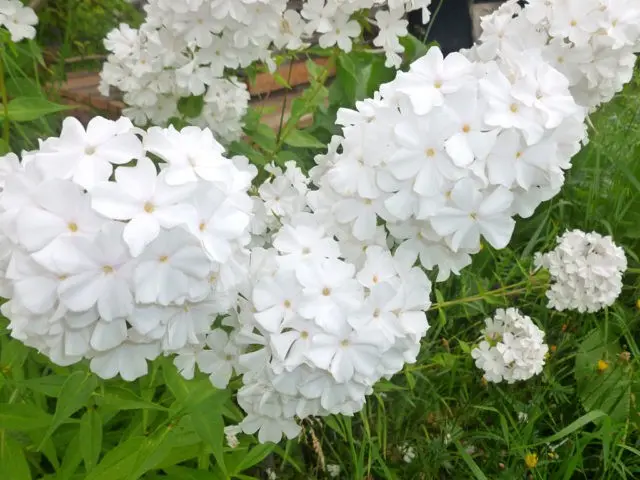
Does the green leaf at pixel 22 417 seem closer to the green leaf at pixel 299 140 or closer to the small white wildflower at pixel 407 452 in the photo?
the small white wildflower at pixel 407 452

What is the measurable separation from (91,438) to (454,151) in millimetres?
481

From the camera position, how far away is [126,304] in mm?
576

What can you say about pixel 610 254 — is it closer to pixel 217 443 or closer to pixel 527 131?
pixel 527 131

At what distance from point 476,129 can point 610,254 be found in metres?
0.64

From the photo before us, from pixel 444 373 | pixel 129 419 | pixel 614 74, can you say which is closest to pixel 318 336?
pixel 129 419

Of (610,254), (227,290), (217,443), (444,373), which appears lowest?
(444,373)

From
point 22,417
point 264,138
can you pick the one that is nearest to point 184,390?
point 22,417

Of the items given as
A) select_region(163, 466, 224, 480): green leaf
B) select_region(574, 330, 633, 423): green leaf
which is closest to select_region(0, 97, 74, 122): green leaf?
select_region(163, 466, 224, 480): green leaf

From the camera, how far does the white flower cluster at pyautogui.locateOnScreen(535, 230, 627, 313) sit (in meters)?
1.17

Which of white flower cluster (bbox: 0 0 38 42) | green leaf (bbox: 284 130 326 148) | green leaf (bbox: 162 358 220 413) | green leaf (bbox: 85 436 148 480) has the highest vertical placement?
white flower cluster (bbox: 0 0 38 42)

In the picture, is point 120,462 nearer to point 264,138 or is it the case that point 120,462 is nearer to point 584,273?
point 584,273

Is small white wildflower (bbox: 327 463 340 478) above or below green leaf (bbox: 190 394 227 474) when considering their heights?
below

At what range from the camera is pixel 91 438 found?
0.69 meters

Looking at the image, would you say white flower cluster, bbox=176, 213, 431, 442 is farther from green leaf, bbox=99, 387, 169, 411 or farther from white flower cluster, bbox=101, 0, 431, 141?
white flower cluster, bbox=101, 0, 431, 141
